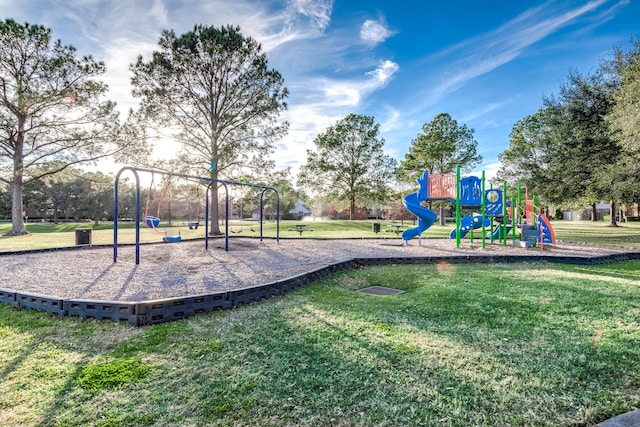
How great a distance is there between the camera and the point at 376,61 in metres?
13.9

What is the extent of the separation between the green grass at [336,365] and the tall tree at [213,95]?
14801mm

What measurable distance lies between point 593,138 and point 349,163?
76.9 feet

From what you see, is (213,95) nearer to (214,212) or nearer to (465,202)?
(214,212)

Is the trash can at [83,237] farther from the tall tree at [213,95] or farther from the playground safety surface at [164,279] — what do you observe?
the tall tree at [213,95]

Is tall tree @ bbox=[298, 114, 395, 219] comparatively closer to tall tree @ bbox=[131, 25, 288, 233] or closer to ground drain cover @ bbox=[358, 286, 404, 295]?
tall tree @ bbox=[131, 25, 288, 233]

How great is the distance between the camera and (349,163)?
124 ft

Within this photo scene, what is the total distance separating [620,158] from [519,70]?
8705 mm

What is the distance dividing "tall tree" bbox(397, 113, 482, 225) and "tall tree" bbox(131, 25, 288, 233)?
1858 centimetres

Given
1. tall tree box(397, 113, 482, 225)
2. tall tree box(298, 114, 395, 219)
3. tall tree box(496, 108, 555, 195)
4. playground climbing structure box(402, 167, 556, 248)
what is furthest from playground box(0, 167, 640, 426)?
tall tree box(298, 114, 395, 219)

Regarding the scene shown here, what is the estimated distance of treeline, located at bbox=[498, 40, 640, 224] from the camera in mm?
14562

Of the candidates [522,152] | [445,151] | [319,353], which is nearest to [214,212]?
[319,353]

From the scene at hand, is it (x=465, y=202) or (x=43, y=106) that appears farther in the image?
(x=43, y=106)

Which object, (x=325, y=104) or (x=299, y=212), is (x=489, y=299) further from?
(x=299, y=212)

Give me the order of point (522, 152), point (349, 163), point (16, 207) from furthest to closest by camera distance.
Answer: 1. point (349, 163)
2. point (522, 152)
3. point (16, 207)
